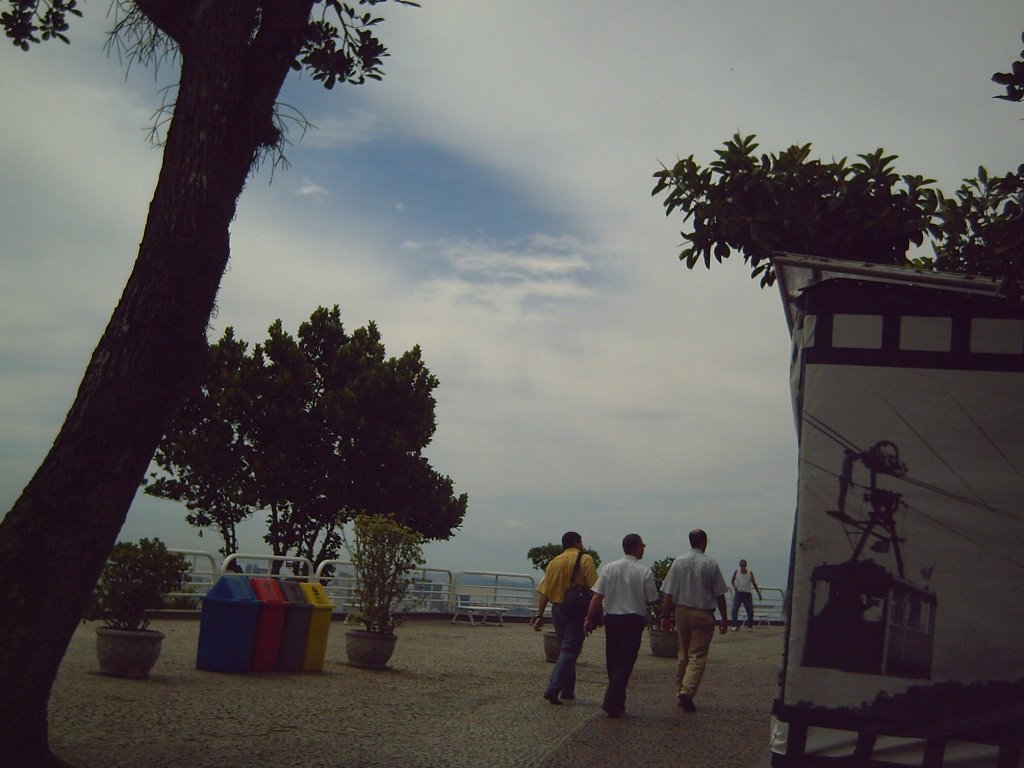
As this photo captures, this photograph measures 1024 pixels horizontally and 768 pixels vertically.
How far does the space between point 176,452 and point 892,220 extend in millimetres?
30959

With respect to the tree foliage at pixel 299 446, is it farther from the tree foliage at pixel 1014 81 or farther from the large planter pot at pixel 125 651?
the tree foliage at pixel 1014 81

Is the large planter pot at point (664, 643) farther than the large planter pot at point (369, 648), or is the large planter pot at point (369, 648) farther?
the large planter pot at point (664, 643)

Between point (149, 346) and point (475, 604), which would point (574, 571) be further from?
point (475, 604)

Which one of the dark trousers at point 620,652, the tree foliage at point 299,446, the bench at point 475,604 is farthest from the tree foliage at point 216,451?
the dark trousers at point 620,652

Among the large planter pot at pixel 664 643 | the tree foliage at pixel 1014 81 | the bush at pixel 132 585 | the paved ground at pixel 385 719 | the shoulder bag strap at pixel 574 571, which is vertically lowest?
the paved ground at pixel 385 719

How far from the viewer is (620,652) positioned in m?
11.0

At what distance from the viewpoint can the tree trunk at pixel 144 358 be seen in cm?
625

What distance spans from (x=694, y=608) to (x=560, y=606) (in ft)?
5.14

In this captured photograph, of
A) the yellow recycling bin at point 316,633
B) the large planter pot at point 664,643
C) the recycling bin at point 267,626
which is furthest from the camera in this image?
the large planter pot at point 664,643

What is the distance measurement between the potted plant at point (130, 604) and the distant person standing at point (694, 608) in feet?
18.1

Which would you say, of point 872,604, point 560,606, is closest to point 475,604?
point 560,606

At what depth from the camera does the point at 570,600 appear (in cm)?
1188

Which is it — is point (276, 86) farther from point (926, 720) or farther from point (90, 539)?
point (926, 720)

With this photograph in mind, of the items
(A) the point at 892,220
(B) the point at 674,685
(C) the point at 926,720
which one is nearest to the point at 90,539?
(C) the point at 926,720
